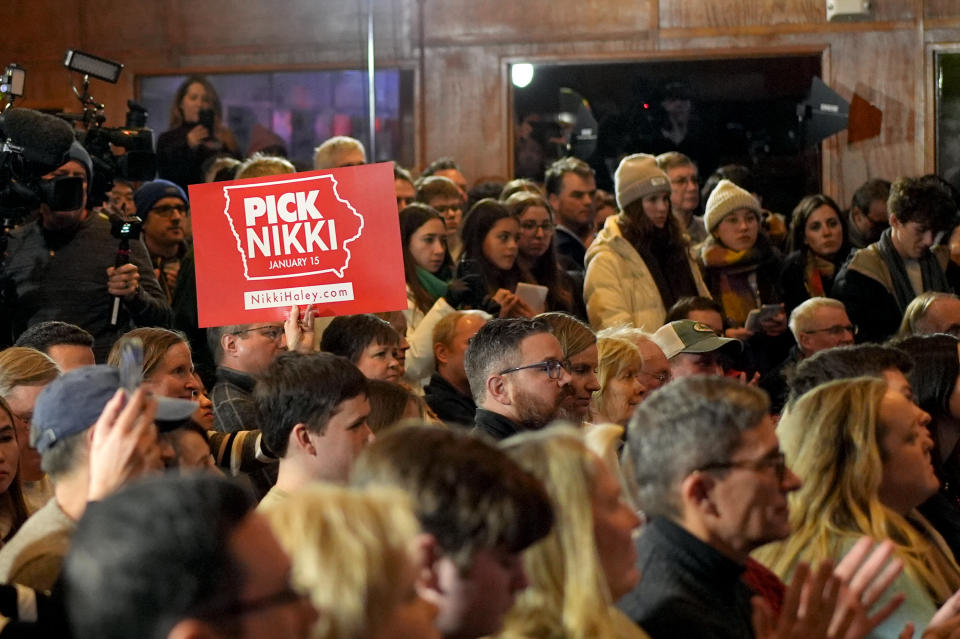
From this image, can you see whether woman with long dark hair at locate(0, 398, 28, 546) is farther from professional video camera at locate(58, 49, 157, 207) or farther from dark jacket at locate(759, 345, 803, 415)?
dark jacket at locate(759, 345, 803, 415)

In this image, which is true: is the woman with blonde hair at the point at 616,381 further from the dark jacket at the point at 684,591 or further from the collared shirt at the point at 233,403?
the dark jacket at the point at 684,591

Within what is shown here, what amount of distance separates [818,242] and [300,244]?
3414 millimetres

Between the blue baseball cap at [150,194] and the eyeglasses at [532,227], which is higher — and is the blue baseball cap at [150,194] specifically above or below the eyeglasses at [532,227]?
above

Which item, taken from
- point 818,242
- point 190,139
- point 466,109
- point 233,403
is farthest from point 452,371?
point 466,109

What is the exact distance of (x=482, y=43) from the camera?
9.00 metres

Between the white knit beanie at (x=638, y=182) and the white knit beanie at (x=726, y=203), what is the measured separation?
327mm

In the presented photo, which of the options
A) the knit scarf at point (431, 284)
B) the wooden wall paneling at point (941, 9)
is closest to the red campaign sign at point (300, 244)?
the knit scarf at point (431, 284)

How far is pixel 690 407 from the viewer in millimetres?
2605

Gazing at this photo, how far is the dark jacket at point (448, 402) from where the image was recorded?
4.83 metres

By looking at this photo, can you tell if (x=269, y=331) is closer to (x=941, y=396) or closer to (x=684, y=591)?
(x=941, y=396)

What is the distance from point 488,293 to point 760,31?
12.4 feet

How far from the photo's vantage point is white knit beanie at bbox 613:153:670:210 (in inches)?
243

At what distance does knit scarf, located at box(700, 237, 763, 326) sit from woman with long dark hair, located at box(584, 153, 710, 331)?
21cm

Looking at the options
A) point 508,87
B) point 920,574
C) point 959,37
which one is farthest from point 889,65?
point 920,574
